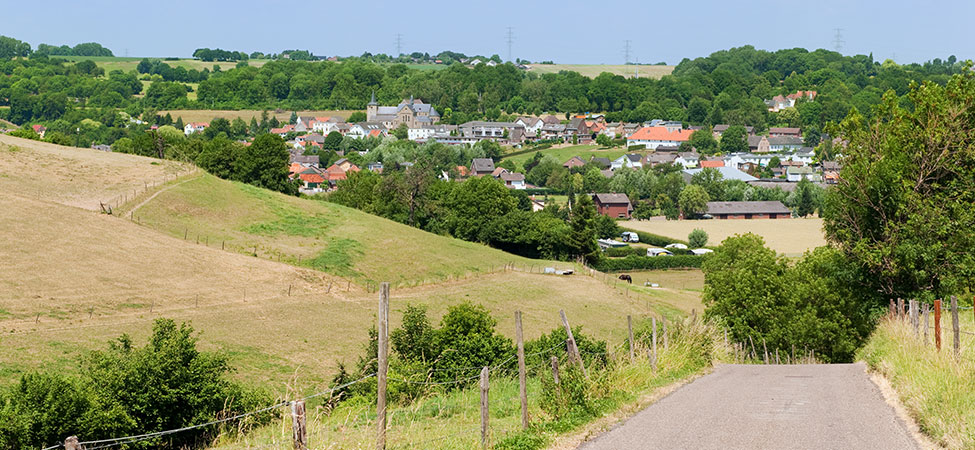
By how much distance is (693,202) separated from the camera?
139 metres

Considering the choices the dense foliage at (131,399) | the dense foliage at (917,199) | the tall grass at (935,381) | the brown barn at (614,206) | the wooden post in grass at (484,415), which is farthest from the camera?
the brown barn at (614,206)

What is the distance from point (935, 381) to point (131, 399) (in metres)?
16.8

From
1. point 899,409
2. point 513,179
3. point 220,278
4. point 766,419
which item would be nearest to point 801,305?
point 899,409

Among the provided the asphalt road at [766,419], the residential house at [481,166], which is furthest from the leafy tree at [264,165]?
the residential house at [481,166]

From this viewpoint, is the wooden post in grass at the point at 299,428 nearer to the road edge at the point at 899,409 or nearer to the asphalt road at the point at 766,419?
the asphalt road at the point at 766,419

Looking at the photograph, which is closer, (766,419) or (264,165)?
(766,419)

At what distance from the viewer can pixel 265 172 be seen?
315ft

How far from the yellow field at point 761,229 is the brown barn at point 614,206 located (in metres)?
7.15

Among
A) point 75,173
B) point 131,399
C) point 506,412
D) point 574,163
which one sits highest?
point 75,173

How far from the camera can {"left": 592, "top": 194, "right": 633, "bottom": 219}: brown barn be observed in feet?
456

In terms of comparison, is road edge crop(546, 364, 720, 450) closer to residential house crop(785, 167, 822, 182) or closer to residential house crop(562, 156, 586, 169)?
residential house crop(562, 156, 586, 169)

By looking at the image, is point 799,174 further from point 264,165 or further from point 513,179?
point 264,165

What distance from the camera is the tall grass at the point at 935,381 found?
13234mm

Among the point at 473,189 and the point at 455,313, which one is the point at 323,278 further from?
the point at 473,189
